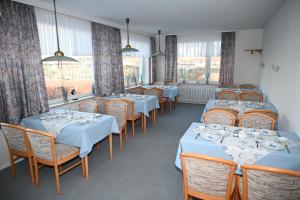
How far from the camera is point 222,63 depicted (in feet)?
23.9

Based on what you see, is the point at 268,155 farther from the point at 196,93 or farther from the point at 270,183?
the point at 196,93

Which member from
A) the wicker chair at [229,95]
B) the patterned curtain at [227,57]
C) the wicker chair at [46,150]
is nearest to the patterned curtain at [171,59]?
the patterned curtain at [227,57]

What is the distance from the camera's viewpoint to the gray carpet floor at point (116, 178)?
8.39 feet

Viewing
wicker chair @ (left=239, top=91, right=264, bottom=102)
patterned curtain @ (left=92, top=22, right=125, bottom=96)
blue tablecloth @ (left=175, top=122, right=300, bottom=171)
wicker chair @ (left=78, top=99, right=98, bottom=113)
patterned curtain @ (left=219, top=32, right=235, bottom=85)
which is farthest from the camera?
patterned curtain @ (left=219, top=32, right=235, bottom=85)

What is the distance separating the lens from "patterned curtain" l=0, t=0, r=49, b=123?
3084 mm

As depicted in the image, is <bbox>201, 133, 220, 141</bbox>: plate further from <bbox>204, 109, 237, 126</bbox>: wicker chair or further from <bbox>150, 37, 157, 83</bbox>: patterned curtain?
<bbox>150, 37, 157, 83</bbox>: patterned curtain

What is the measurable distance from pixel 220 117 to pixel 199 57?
5256 millimetres

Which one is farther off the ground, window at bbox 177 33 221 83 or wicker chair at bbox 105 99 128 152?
window at bbox 177 33 221 83

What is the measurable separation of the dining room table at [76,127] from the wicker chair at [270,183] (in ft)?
6.70

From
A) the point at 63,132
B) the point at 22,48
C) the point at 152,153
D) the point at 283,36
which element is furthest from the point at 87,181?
the point at 283,36

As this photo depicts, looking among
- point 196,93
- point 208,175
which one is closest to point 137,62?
point 196,93

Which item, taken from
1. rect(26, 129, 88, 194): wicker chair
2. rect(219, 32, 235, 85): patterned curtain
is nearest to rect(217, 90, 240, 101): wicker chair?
rect(219, 32, 235, 85): patterned curtain

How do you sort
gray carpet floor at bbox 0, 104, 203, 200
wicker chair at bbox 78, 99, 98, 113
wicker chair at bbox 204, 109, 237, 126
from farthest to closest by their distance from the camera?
wicker chair at bbox 78, 99, 98, 113 → wicker chair at bbox 204, 109, 237, 126 → gray carpet floor at bbox 0, 104, 203, 200

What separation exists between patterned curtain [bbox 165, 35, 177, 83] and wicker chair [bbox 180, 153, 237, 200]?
6.54 metres
